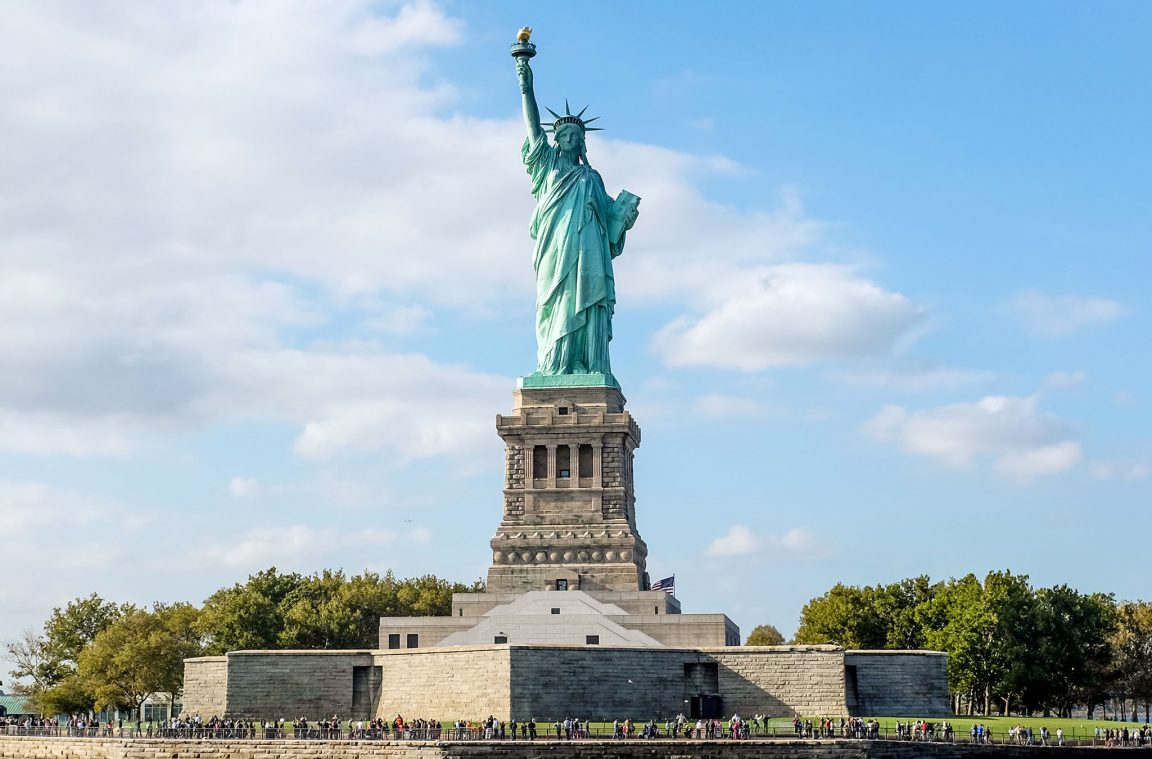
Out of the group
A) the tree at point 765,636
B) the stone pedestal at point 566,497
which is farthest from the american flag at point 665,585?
the tree at point 765,636

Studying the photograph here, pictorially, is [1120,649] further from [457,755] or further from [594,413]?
[457,755]

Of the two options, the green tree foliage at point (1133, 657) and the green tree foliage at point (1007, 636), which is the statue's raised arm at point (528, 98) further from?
the green tree foliage at point (1133, 657)

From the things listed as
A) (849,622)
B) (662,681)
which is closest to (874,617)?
(849,622)

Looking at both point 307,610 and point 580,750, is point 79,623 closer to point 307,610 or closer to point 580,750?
point 307,610

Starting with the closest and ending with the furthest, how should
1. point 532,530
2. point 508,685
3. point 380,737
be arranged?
point 380,737 → point 508,685 → point 532,530

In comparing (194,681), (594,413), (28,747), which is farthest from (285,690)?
(594,413)

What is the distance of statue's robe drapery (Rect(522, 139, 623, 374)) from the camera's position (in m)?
70.1

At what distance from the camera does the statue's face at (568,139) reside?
235 feet

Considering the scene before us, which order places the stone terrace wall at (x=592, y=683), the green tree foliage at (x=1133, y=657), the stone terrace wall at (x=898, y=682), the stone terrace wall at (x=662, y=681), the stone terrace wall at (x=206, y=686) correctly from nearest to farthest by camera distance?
the stone terrace wall at (x=592, y=683)
the stone terrace wall at (x=662, y=681)
the stone terrace wall at (x=898, y=682)
the stone terrace wall at (x=206, y=686)
the green tree foliage at (x=1133, y=657)

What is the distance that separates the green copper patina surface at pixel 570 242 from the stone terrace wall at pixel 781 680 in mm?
17484

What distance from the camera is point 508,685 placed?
51.4 meters

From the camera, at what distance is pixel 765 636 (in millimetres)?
121688

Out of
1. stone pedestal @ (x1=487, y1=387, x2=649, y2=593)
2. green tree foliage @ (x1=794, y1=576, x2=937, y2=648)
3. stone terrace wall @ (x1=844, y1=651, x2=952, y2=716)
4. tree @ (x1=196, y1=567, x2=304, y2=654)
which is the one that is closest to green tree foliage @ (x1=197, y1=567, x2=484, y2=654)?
tree @ (x1=196, y1=567, x2=304, y2=654)

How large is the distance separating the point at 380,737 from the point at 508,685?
5263 mm
